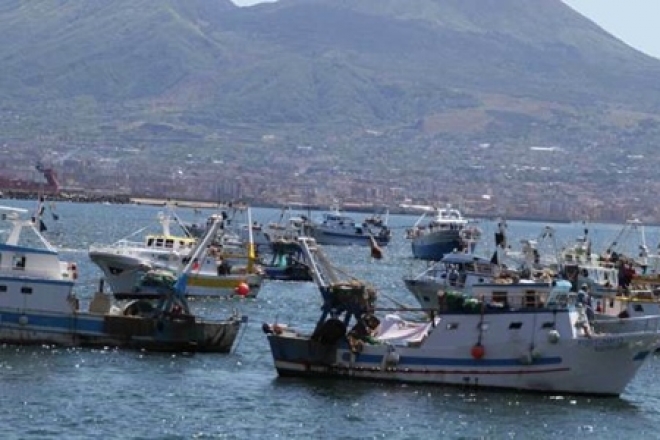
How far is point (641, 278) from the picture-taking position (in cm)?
8025

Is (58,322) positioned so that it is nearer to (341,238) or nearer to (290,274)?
(290,274)

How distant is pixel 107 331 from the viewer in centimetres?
6169

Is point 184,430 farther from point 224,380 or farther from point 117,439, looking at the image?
point 224,380

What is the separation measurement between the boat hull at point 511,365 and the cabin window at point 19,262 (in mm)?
10188

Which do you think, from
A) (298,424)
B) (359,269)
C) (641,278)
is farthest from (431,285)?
(359,269)

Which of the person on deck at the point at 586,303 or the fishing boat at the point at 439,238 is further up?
the person on deck at the point at 586,303

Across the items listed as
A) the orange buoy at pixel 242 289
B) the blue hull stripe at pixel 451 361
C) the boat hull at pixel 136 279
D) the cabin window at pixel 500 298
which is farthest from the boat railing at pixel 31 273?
the orange buoy at pixel 242 289

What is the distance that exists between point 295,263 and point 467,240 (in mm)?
26283

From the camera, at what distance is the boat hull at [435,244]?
Result: 149 metres

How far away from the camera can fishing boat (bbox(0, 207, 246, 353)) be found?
199 ft

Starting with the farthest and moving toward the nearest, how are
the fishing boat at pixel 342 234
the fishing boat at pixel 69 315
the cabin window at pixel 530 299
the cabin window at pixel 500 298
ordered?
the fishing boat at pixel 342 234, the fishing boat at pixel 69 315, the cabin window at pixel 500 298, the cabin window at pixel 530 299

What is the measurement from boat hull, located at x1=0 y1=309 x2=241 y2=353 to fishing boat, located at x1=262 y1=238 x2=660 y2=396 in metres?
5.63

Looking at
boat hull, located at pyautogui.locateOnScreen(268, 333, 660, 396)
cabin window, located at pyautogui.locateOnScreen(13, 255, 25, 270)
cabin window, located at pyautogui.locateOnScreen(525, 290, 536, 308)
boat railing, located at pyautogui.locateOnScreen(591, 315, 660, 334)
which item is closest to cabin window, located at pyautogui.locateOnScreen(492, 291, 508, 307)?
cabin window, located at pyautogui.locateOnScreen(525, 290, 536, 308)

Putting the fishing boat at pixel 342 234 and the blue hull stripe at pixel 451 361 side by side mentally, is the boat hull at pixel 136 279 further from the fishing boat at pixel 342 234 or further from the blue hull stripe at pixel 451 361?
the fishing boat at pixel 342 234
